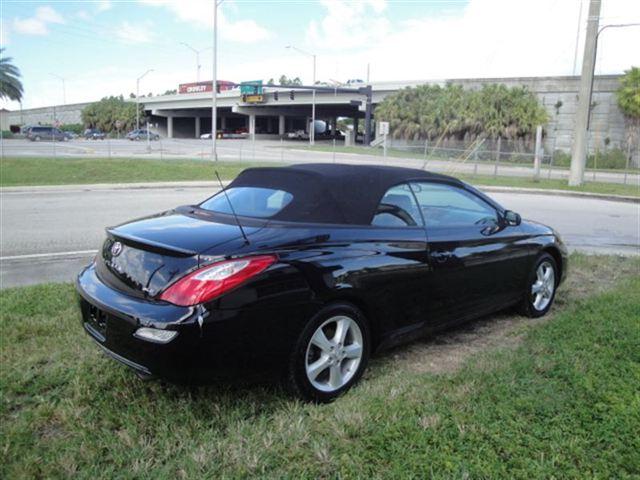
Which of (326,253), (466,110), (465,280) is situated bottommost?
(465,280)

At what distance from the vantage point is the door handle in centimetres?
411

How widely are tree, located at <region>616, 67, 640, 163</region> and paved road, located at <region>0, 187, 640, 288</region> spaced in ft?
82.7

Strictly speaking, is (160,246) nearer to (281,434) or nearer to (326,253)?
(326,253)

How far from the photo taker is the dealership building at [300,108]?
135 feet

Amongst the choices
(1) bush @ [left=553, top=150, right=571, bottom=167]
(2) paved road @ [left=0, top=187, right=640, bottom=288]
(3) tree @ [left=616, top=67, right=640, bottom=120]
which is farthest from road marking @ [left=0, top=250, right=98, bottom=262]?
(3) tree @ [left=616, top=67, right=640, bottom=120]

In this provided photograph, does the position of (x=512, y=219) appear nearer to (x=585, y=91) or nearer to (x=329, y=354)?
(x=329, y=354)

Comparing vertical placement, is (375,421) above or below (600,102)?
below

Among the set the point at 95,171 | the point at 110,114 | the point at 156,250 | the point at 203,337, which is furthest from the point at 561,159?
the point at 110,114

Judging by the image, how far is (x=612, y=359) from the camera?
3.88 metres

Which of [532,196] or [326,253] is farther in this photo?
[532,196]

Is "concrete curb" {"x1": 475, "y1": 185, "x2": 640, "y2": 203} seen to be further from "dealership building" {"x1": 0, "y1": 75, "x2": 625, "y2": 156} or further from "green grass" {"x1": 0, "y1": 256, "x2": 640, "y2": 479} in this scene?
"dealership building" {"x1": 0, "y1": 75, "x2": 625, "y2": 156}

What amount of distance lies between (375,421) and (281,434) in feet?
1.70

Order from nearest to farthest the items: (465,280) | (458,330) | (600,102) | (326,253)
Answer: (326,253)
(465,280)
(458,330)
(600,102)

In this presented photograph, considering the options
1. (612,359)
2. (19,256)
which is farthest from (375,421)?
(19,256)
